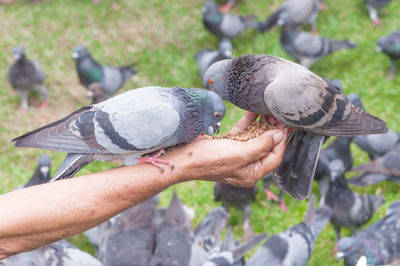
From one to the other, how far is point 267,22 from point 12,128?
4356mm

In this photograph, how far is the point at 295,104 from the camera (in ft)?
11.9

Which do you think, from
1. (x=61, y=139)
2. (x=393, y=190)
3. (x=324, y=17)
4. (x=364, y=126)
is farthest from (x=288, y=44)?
(x=61, y=139)

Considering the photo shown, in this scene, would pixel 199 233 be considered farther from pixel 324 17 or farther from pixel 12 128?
pixel 324 17

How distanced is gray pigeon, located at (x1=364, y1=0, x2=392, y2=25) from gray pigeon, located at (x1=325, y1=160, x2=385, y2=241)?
14.1 ft

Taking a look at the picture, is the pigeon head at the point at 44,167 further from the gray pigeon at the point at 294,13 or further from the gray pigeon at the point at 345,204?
the gray pigeon at the point at 294,13

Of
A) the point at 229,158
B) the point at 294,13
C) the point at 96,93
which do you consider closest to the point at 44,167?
the point at 96,93

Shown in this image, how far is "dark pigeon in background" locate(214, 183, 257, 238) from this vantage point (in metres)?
5.75

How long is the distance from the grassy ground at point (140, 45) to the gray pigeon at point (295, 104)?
3234mm

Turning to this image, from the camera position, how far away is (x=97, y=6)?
9609mm

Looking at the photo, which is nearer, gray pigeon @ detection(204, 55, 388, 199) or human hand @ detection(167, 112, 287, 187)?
human hand @ detection(167, 112, 287, 187)

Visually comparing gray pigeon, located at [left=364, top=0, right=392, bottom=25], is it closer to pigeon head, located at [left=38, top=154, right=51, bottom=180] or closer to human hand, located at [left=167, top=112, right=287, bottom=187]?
pigeon head, located at [left=38, top=154, right=51, bottom=180]

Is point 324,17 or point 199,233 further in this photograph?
point 324,17

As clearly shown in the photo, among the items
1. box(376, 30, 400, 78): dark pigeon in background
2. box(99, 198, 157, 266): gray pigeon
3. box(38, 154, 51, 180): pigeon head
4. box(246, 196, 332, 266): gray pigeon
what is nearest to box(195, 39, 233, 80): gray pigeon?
box(376, 30, 400, 78): dark pigeon in background

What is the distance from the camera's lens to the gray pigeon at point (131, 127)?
340cm
